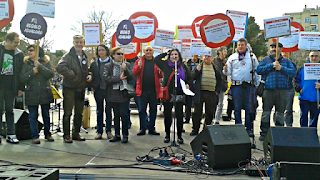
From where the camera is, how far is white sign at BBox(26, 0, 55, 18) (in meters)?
7.58

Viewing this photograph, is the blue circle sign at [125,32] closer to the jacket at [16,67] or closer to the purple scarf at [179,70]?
the purple scarf at [179,70]

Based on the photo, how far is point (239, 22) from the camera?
28.9 ft

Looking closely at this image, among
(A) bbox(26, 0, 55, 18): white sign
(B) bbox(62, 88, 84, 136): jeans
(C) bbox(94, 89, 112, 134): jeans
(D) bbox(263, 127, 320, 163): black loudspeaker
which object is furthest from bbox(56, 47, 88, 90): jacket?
(D) bbox(263, 127, 320, 163): black loudspeaker

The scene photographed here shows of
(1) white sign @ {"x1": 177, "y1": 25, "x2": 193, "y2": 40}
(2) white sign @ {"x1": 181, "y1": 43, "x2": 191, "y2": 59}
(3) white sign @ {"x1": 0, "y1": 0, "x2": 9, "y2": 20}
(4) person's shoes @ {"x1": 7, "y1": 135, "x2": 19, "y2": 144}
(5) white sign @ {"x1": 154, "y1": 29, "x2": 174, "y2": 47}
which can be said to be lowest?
(4) person's shoes @ {"x1": 7, "y1": 135, "x2": 19, "y2": 144}

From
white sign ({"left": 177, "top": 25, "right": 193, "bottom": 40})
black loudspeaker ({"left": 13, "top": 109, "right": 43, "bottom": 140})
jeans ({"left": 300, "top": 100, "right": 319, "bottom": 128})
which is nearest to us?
black loudspeaker ({"left": 13, "top": 109, "right": 43, "bottom": 140})

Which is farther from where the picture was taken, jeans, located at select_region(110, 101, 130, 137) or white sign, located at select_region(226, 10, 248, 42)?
white sign, located at select_region(226, 10, 248, 42)

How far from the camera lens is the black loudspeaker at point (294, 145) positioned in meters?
5.52

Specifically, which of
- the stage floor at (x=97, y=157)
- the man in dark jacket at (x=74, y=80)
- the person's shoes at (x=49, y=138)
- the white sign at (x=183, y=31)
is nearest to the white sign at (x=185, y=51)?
the white sign at (x=183, y=31)

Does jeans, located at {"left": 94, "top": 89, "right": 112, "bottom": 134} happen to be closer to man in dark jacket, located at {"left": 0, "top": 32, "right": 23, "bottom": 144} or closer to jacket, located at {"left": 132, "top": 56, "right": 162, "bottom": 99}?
jacket, located at {"left": 132, "top": 56, "right": 162, "bottom": 99}

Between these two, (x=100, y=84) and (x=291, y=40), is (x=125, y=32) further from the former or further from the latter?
(x=291, y=40)

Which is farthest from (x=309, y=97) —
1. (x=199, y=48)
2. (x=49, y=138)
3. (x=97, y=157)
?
(x=49, y=138)

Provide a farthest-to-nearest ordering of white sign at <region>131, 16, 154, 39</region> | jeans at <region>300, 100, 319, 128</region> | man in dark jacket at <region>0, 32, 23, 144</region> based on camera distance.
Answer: white sign at <region>131, 16, 154, 39</region>
jeans at <region>300, 100, 319, 128</region>
man in dark jacket at <region>0, 32, 23, 144</region>

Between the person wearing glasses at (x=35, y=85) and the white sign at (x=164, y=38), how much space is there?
2169 millimetres

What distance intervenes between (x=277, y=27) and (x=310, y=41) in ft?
3.20
